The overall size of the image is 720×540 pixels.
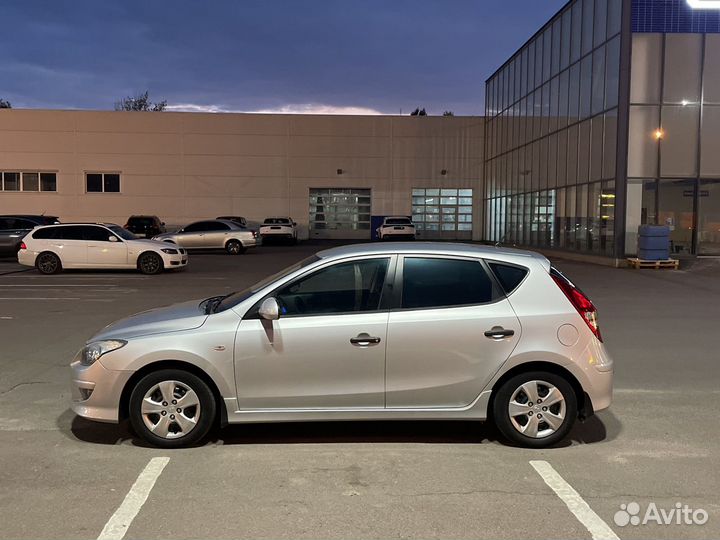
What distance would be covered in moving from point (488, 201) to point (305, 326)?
3879cm

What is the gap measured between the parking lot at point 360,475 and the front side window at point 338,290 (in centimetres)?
109

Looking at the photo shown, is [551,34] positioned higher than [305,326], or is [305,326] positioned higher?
[551,34]

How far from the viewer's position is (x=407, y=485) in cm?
429

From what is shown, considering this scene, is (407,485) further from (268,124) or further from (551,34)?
(268,124)

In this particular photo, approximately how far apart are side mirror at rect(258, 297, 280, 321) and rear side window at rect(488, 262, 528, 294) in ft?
5.74

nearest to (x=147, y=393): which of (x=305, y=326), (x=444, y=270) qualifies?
(x=305, y=326)

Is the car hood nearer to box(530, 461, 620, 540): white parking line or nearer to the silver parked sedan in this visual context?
box(530, 461, 620, 540): white parking line

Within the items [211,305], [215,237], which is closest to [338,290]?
[211,305]

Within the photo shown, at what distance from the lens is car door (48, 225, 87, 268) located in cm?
1864

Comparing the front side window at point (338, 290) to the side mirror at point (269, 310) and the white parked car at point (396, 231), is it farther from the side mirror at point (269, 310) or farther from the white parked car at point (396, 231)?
the white parked car at point (396, 231)

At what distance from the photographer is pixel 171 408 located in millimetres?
4879

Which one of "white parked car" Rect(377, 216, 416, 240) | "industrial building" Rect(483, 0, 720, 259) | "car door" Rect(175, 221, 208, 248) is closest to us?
"industrial building" Rect(483, 0, 720, 259)

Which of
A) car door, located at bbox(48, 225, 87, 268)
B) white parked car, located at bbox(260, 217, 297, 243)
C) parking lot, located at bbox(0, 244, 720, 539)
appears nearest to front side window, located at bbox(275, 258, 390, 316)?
parking lot, located at bbox(0, 244, 720, 539)

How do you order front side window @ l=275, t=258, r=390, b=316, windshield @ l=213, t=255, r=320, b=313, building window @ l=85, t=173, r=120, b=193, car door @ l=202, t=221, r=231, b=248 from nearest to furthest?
front side window @ l=275, t=258, r=390, b=316 < windshield @ l=213, t=255, r=320, b=313 < car door @ l=202, t=221, r=231, b=248 < building window @ l=85, t=173, r=120, b=193
